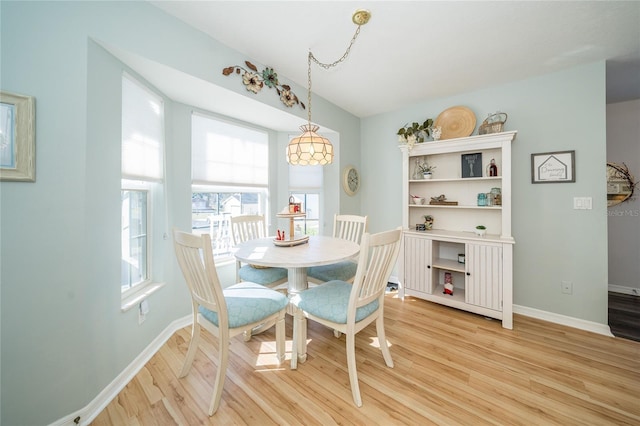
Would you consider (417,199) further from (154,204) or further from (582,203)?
(154,204)

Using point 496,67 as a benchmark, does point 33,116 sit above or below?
below

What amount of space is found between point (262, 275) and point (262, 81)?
6.03 ft

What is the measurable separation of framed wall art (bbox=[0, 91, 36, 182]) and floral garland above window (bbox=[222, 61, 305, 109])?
1219mm

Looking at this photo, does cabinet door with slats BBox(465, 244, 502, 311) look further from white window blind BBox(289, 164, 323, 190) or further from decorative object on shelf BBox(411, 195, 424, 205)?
white window blind BBox(289, 164, 323, 190)

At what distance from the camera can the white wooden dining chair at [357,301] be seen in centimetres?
141

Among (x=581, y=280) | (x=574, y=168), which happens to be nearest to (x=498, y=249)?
(x=581, y=280)

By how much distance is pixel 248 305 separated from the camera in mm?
1521

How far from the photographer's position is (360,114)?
3572 millimetres

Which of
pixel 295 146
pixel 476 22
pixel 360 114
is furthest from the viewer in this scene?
pixel 360 114

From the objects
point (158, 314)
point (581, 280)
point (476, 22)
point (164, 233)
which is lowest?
point (158, 314)

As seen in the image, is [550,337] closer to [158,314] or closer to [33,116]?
[158,314]

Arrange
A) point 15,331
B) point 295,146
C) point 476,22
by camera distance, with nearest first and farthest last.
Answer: point 15,331 → point 476,22 → point 295,146

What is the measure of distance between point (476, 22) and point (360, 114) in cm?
195

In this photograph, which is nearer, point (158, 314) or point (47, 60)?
point (47, 60)
